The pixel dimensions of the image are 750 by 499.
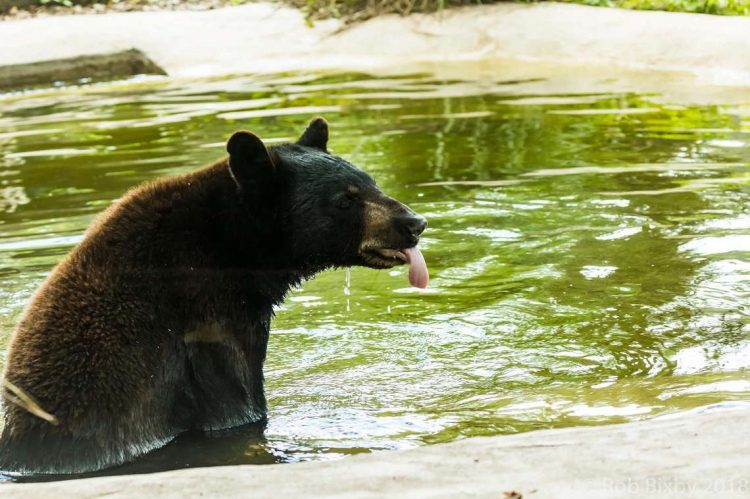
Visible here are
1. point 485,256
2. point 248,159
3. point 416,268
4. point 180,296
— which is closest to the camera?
point 180,296

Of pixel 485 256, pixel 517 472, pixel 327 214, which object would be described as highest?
pixel 327 214

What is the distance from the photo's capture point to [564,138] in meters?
12.5

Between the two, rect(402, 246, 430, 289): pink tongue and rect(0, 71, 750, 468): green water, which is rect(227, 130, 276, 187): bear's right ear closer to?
rect(402, 246, 430, 289): pink tongue

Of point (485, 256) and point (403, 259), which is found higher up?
point (403, 259)

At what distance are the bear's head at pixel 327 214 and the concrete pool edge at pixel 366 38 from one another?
37.1 feet

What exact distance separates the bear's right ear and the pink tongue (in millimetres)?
819

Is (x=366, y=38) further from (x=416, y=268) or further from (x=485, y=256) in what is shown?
(x=416, y=268)

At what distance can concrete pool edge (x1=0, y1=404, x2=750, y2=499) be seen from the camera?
3664 mm

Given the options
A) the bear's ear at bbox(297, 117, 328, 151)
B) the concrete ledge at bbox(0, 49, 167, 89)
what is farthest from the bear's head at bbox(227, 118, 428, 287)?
the concrete ledge at bbox(0, 49, 167, 89)

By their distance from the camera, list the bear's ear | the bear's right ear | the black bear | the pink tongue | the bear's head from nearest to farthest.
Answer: the black bear → the bear's right ear → the bear's head → the pink tongue → the bear's ear

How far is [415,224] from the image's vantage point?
5699mm

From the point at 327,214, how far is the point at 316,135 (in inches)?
22.3

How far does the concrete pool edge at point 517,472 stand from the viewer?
3.66 metres

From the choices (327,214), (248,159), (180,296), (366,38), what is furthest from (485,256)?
(366,38)
